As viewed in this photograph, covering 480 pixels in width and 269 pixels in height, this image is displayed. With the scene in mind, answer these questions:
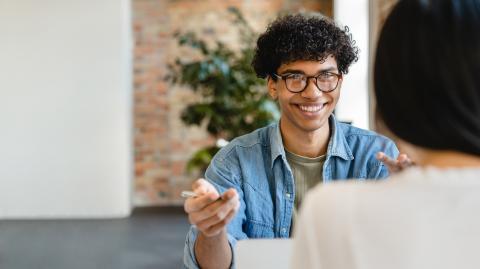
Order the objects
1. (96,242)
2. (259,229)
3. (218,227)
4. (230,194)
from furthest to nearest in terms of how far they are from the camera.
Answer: (96,242)
(259,229)
(218,227)
(230,194)

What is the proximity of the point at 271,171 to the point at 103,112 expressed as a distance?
4.39 meters

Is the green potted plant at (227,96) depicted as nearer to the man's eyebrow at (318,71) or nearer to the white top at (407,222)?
the man's eyebrow at (318,71)

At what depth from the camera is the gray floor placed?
3.97 metres

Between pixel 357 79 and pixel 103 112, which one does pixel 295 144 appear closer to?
pixel 357 79

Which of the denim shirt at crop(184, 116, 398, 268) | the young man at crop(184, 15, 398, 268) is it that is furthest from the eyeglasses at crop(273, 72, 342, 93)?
the denim shirt at crop(184, 116, 398, 268)

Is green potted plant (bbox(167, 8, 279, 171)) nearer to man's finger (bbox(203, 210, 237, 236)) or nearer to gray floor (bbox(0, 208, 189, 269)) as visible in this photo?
gray floor (bbox(0, 208, 189, 269))

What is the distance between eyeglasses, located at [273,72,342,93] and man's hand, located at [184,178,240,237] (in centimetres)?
53

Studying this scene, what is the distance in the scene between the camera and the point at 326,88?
1.53m

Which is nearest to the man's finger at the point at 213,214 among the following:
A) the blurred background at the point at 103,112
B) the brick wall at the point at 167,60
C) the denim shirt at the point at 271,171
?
the denim shirt at the point at 271,171

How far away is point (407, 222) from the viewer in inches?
26.1

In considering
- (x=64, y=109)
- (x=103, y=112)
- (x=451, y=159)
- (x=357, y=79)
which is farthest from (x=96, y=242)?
(x=451, y=159)

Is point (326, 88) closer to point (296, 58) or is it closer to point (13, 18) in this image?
point (296, 58)

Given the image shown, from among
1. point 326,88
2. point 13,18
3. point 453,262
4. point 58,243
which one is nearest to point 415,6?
point 453,262

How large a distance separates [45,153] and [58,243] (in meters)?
1.39
